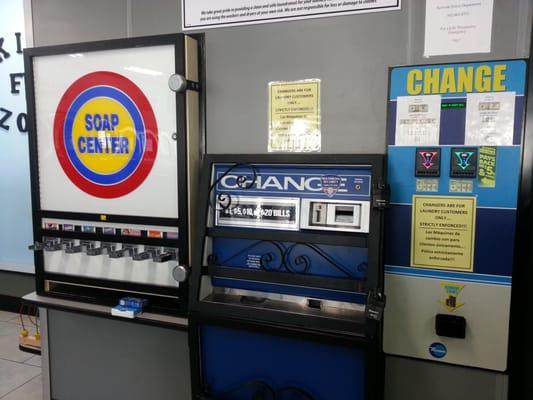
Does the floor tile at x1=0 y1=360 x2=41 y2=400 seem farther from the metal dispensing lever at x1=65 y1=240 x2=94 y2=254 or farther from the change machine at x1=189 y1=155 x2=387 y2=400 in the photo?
the change machine at x1=189 y1=155 x2=387 y2=400

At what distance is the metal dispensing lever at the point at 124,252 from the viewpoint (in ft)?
5.36

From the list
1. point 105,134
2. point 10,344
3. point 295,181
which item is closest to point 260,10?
point 295,181

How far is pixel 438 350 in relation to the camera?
4.49 feet

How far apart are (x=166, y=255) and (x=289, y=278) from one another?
52cm

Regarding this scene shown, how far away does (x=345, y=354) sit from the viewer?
1.25m

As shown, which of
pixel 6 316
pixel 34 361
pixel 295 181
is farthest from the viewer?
pixel 6 316

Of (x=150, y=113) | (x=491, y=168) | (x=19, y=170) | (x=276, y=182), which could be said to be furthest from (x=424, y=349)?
(x=19, y=170)

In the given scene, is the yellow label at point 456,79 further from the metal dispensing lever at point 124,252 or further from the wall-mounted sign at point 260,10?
the metal dispensing lever at point 124,252

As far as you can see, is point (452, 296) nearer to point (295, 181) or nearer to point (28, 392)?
point (295, 181)

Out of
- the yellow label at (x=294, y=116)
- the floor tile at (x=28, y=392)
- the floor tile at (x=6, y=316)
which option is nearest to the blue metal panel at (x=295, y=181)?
the yellow label at (x=294, y=116)

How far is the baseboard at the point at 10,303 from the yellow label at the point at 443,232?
360 centimetres

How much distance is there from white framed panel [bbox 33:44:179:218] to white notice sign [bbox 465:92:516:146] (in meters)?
1.03

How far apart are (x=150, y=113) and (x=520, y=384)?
1593mm

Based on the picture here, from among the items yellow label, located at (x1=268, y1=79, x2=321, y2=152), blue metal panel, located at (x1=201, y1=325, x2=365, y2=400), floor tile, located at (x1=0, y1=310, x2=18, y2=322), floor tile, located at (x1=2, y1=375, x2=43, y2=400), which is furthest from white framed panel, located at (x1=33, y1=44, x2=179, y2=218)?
floor tile, located at (x1=0, y1=310, x2=18, y2=322)
